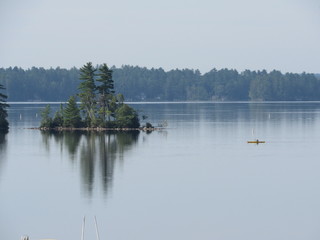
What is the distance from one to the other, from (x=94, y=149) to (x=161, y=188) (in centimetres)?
2716

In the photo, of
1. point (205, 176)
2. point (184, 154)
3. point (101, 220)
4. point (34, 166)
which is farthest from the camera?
point (184, 154)

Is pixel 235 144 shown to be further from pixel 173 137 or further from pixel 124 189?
pixel 124 189

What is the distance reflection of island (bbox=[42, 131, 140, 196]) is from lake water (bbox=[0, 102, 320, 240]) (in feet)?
0.37

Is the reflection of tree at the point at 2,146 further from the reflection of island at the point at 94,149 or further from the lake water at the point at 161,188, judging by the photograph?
the reflection of island at the point at 94,149

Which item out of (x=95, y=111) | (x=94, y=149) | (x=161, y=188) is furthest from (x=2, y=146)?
(x=161, y=188)

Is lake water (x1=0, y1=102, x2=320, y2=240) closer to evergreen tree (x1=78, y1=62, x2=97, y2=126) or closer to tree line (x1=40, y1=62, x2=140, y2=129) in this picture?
tree line (x1=40, y1=62, x2=140, y2=129)

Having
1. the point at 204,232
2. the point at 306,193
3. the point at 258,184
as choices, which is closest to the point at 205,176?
the point at 258,184

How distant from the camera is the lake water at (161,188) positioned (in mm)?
43156

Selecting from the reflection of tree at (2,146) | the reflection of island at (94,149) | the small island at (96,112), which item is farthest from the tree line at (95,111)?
the reflection of tree at (2,146)

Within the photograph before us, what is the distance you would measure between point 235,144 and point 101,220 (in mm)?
44991

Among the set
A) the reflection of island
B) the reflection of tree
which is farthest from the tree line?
the reflection of tree

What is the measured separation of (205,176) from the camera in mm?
A: 61875

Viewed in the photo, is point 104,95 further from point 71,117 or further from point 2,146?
point 2,146

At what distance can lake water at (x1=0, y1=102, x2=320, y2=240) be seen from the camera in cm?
4316
